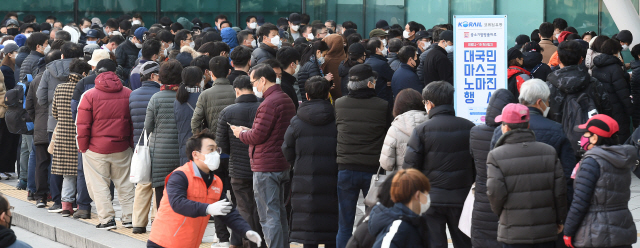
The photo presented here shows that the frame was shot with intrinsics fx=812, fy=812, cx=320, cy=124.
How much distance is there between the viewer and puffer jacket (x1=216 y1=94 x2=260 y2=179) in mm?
7145

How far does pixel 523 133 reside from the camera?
5359mm

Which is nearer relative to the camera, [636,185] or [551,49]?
[636,185]

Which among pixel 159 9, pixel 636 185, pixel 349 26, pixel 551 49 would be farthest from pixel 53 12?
pixel 636 185

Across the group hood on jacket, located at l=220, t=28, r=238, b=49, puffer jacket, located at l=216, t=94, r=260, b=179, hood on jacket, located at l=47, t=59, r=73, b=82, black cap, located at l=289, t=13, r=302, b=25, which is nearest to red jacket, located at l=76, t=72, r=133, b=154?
hood on jacket, located at l=47, t=59, r=73, b=82

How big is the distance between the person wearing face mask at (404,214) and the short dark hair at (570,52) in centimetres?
421

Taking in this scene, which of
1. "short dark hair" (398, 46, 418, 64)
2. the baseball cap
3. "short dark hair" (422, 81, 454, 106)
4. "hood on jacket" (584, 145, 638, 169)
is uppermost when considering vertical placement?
"short dark hair" (398, 46, 418, 64)

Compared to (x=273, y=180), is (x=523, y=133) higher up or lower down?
higher up

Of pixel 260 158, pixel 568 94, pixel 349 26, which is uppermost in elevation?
pixel 349 26

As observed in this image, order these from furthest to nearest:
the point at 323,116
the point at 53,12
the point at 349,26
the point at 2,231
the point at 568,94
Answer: the point at 53,12, the point at 349,26, the point at 568,94, the point at 323,116, the point at 2,231

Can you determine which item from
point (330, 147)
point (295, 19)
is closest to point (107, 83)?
point (330, 147)

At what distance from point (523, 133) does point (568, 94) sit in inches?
111

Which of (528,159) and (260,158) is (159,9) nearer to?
(260,158)

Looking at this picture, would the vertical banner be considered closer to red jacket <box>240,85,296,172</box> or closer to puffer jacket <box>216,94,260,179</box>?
red jacket <box>240,85,296,172</box>

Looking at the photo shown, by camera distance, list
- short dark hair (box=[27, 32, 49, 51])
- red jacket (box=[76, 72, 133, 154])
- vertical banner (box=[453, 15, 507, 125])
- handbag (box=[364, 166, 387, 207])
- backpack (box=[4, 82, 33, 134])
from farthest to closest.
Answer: short dark hair (box=[27, 32, 49, 51]) < backpack (box=[4, 82, 33, 134]) < red jacket (box=[76, 72, 133, 154]) < vertical banner (box=[453, 15, 507, 125]) < handbag (box=[364, 166, 387, 207])
